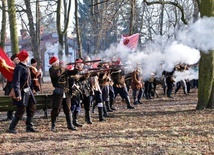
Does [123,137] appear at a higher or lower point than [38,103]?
lower

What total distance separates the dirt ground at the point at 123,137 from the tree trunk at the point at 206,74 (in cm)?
66

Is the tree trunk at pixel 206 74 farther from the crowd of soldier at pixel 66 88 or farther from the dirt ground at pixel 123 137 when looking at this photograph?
the crowd of soldier at pixel 66 88

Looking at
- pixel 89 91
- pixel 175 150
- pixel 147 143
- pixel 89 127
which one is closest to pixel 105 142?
pixel 147 143

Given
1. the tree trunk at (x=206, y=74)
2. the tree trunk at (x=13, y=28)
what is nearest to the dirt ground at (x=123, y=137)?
the tree trunk at (x=206, y=74)

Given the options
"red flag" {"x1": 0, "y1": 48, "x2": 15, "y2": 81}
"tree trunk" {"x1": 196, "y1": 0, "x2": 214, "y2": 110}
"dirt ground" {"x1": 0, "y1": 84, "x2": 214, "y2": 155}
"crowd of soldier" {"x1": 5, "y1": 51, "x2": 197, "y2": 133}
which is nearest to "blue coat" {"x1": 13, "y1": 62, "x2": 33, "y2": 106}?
"crowd of soldier" {"x1": 5, "y1": 51, "x2": 197, "y2": 133}

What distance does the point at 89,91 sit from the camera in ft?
35.3

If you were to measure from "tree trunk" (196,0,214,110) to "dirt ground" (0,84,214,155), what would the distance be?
659mm

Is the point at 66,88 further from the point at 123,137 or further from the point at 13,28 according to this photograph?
the point at 13,28

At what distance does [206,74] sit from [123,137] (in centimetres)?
469

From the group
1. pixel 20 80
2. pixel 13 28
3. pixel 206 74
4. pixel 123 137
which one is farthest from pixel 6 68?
Answer: pixel 13 28

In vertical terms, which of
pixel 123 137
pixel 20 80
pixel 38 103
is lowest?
pixel 123 137

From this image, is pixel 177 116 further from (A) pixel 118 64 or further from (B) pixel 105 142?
(B) pixel 105 142

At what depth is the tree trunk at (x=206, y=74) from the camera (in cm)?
1171

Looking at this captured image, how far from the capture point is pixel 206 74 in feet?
39.4
